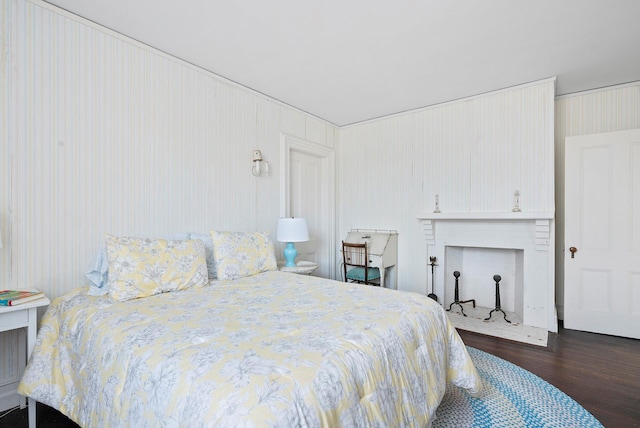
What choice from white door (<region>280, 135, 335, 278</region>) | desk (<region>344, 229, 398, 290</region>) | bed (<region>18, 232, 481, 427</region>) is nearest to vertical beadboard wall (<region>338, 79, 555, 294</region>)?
desk (<region>344, 229, 398, 290</region>)

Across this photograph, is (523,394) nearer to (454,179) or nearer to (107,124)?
(454,179)

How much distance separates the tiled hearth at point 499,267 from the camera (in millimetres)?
3178

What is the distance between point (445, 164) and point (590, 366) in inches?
93.7

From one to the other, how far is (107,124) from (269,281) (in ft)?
5.57

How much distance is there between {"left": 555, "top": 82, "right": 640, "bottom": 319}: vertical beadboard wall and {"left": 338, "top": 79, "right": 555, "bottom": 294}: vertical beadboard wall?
60cm

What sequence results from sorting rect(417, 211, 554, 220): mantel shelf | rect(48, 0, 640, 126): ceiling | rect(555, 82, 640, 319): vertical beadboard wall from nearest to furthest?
rect(48, 0, 640, 126): ceiling, rect(417, 211, 554, 220): mantel shelf, rect(555, 82, 640, 319): vertical beadboard wall

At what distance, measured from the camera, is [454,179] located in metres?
3.79

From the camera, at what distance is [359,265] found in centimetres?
390

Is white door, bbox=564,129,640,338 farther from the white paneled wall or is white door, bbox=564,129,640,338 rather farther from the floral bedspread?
the white paneled wall

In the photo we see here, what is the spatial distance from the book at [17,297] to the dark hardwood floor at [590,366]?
3306 millimetres

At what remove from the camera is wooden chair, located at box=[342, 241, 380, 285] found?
3791 mm

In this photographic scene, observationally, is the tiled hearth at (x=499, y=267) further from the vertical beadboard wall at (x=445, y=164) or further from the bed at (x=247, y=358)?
the bed at (x=247, y=358)

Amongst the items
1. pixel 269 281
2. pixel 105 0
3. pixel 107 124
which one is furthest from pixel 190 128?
pixel 269 281

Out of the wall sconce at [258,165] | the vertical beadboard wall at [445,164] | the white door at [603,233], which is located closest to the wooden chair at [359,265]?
the vertical beadboard wall at [445,164]
